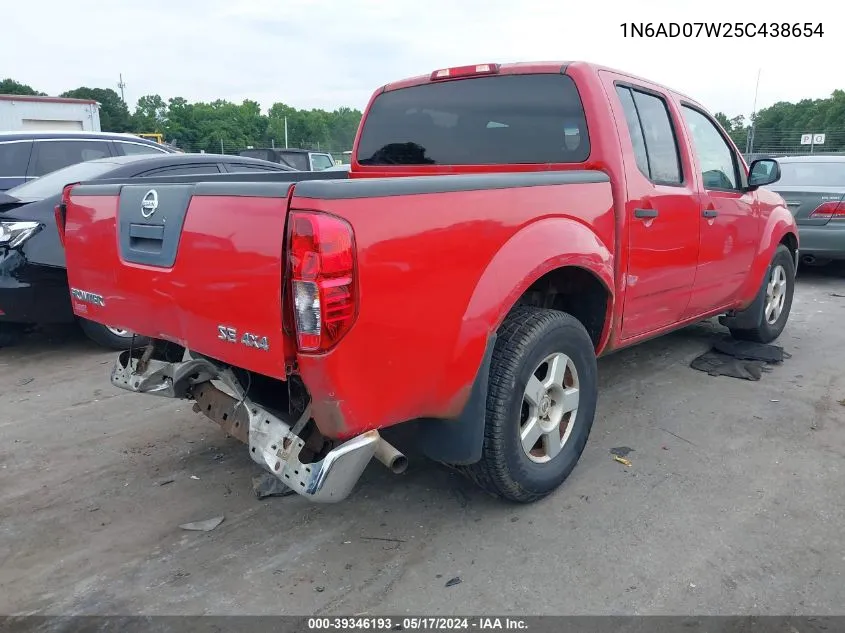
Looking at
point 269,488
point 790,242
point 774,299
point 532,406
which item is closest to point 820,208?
point 790,242

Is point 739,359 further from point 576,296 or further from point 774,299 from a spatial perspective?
point 576,296

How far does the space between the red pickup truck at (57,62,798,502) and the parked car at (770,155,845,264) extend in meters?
4.86

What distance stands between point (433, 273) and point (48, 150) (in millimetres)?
6991

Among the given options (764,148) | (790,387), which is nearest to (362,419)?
(790,387)

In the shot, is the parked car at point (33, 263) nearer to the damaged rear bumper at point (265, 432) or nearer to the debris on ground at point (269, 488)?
the damaged rear bumper at point (265, 432)

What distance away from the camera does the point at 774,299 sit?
5.67 meters

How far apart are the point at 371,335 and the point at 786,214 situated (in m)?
4.66

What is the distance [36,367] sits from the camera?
5.33m

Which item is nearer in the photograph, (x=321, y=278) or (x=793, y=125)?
(x=321, y=278)

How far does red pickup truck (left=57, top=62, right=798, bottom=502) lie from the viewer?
2.21 meters

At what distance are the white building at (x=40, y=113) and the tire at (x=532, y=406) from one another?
1158 inches

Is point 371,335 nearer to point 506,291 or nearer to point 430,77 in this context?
point 506,291

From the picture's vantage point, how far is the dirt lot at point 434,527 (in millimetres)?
2475

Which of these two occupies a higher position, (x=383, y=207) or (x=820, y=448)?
(x=383, y=207)
